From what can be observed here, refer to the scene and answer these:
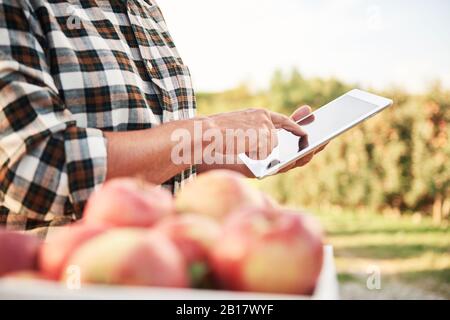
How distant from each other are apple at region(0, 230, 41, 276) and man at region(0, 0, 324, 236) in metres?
0.44

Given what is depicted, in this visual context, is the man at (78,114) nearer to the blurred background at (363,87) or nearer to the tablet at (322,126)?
the tablet at (322,126)

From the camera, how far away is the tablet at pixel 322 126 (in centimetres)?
114

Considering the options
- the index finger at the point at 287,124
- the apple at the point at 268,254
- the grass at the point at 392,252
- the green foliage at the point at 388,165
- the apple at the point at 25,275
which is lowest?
the grass at the point at 392,252

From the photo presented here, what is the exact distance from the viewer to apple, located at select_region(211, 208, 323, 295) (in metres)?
0.53

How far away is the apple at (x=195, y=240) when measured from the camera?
1.79 ft

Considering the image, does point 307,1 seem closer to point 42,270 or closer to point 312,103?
point 312,103

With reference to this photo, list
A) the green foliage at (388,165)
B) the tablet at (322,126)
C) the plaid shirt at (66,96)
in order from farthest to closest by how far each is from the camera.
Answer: the green foliage at (388,165), the tablet at (322,126), the plaid shirt at (66,96)

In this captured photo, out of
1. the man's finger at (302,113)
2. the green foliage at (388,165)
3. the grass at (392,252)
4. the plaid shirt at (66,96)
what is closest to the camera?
the plaid shirt at (66,96)

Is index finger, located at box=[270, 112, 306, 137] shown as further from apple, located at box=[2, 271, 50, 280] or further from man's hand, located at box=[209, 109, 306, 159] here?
apple, located at box=[2, 271, 50, 280]

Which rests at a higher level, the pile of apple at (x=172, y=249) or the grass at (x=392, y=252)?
the pile of apple at (x=172, y=249)

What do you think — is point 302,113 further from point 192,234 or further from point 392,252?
point 392,252

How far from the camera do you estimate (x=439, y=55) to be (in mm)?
4969

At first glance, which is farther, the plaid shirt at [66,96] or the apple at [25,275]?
the plaid shirt at [66,96]

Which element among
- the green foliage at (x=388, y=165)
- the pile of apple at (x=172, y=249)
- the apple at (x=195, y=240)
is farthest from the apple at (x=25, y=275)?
the green foliage at (x=388, y=165)
